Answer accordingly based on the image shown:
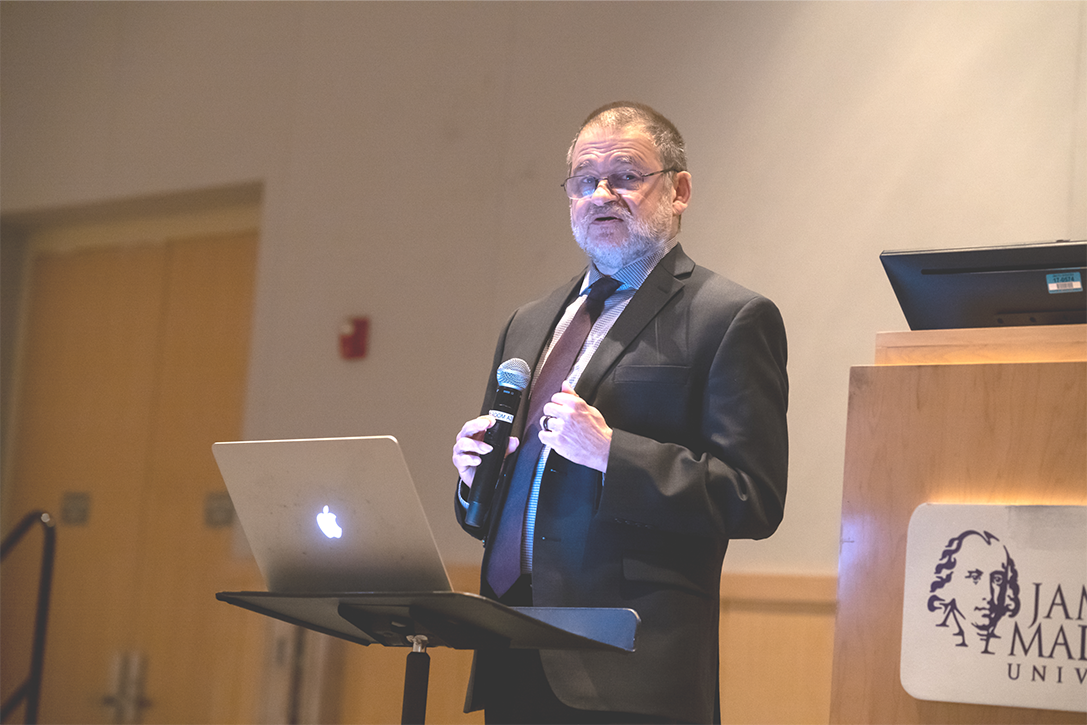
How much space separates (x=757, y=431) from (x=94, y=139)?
13.8 ft

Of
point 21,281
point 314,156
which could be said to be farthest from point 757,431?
point 21,281

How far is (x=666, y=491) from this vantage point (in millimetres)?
1797

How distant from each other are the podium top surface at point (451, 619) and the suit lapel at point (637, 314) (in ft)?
1.68

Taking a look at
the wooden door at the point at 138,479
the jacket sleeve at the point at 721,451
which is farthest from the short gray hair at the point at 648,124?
the wooden door at the point at 138,479

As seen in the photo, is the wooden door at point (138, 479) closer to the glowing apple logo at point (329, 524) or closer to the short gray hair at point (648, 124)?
the short gray hair at point (648, 124)

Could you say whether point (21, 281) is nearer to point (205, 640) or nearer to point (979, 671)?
point (205, 640)

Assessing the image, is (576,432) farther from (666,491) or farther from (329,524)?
(329,524)

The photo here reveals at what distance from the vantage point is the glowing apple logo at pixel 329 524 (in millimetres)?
1536

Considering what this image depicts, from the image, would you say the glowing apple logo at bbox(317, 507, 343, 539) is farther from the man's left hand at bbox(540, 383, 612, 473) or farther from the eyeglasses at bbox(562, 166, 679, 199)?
the eyeglasses at bbox(562, 166, 679, 199)

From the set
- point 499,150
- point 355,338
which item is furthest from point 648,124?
point 355,338

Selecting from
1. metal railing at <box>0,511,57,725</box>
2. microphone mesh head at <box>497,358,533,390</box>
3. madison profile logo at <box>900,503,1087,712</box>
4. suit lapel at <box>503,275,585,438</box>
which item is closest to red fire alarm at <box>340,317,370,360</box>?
metal railing at <box>0,511,57,725</box>

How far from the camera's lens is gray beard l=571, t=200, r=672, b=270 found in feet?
7.00

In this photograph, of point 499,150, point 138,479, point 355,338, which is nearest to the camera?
point 499,150

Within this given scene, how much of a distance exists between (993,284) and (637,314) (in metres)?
0.57
